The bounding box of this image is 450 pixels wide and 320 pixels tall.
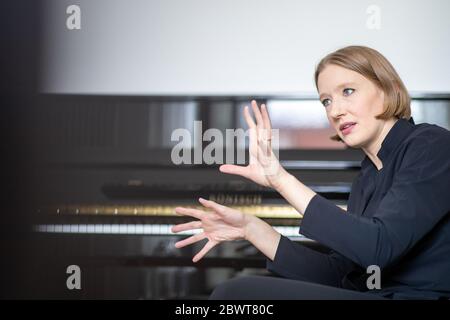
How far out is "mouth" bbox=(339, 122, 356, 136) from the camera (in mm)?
1413

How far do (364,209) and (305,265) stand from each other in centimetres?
20

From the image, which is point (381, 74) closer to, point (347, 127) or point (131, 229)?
point (347, 127)

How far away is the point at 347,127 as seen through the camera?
142cm

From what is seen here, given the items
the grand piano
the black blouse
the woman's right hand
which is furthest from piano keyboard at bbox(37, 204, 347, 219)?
the woman's right hand

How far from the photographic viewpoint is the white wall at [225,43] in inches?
106

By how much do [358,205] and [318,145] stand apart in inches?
40.2

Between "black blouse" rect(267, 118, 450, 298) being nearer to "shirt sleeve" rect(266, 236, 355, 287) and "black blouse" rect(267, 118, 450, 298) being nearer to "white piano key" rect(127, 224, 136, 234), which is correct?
"shirt sleeve" rect(266, 236, 355, 287)

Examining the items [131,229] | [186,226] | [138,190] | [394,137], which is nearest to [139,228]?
[131,229]

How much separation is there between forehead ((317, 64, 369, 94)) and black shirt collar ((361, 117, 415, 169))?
0.44 ft

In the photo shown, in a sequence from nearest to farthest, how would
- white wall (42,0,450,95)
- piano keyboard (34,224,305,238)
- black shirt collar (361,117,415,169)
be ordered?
black shirt collar (361,117,415,169)
piano keyboard (34,224,305,238)
white wall (42,0,450,95)

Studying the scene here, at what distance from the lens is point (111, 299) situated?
261 cm

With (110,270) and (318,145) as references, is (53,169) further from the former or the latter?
(318,145)
